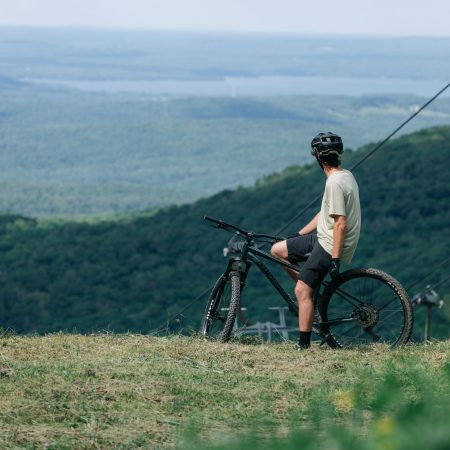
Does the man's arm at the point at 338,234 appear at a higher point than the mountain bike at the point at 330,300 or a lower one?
higher

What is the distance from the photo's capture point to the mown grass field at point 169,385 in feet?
21.1

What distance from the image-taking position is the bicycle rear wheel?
30.3ft

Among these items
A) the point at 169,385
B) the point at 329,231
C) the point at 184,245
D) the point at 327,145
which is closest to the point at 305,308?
the point at 329,231

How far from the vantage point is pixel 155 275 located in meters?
66.3

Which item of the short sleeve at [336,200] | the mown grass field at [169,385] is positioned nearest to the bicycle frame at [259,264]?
A: the mown grass field at [169,385]

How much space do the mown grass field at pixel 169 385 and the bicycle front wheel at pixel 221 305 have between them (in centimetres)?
40

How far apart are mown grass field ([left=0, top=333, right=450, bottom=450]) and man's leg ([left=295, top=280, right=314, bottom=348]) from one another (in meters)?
0.16

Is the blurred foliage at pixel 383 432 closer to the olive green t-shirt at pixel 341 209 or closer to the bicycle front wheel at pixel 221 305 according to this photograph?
the olive green t-shirt at pixel 341 209

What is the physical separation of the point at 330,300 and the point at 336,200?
0.96 meters

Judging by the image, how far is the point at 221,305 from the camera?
10195mm

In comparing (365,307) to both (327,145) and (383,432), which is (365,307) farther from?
(383,432)

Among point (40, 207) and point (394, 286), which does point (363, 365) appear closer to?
point (394, 286)

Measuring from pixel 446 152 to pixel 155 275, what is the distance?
18.3 meters

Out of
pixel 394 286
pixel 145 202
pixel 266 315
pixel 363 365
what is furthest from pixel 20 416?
pixel 145 202
